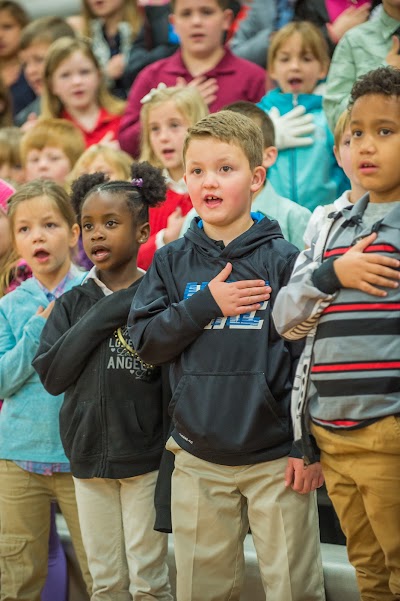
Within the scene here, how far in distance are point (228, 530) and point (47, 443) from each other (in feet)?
2.99

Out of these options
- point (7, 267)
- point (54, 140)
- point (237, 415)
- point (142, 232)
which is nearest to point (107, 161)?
point (54, 140)

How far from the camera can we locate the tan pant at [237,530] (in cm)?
281

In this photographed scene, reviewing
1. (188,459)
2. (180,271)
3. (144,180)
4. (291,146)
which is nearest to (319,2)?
(291,146)

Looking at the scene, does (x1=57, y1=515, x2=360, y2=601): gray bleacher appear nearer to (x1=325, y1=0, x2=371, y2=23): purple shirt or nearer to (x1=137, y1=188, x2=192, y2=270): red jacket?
(x1=137, y1=188, x2=192, y2=270): red jacket

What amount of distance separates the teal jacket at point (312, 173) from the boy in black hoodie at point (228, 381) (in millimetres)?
1352

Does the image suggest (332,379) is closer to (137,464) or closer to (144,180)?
(137,464)

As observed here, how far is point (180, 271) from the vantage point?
298 centimetres

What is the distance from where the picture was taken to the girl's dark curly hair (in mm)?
3328

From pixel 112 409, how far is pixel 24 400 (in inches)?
20.2

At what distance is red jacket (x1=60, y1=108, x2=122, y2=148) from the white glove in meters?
1.60

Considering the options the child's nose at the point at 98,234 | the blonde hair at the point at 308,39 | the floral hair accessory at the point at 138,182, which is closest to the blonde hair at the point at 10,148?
the blonde hair at the point at 308,39

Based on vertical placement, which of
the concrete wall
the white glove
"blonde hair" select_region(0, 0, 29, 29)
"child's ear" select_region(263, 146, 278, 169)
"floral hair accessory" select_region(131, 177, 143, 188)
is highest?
the concrete wall

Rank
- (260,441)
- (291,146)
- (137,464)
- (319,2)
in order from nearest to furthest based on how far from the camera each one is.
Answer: (260,441) < (137,464) < (291,146) < (319,2)

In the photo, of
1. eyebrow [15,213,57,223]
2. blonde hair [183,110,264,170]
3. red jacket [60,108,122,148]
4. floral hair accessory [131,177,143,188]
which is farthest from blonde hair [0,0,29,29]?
blonde hair [183,110,264,170]
